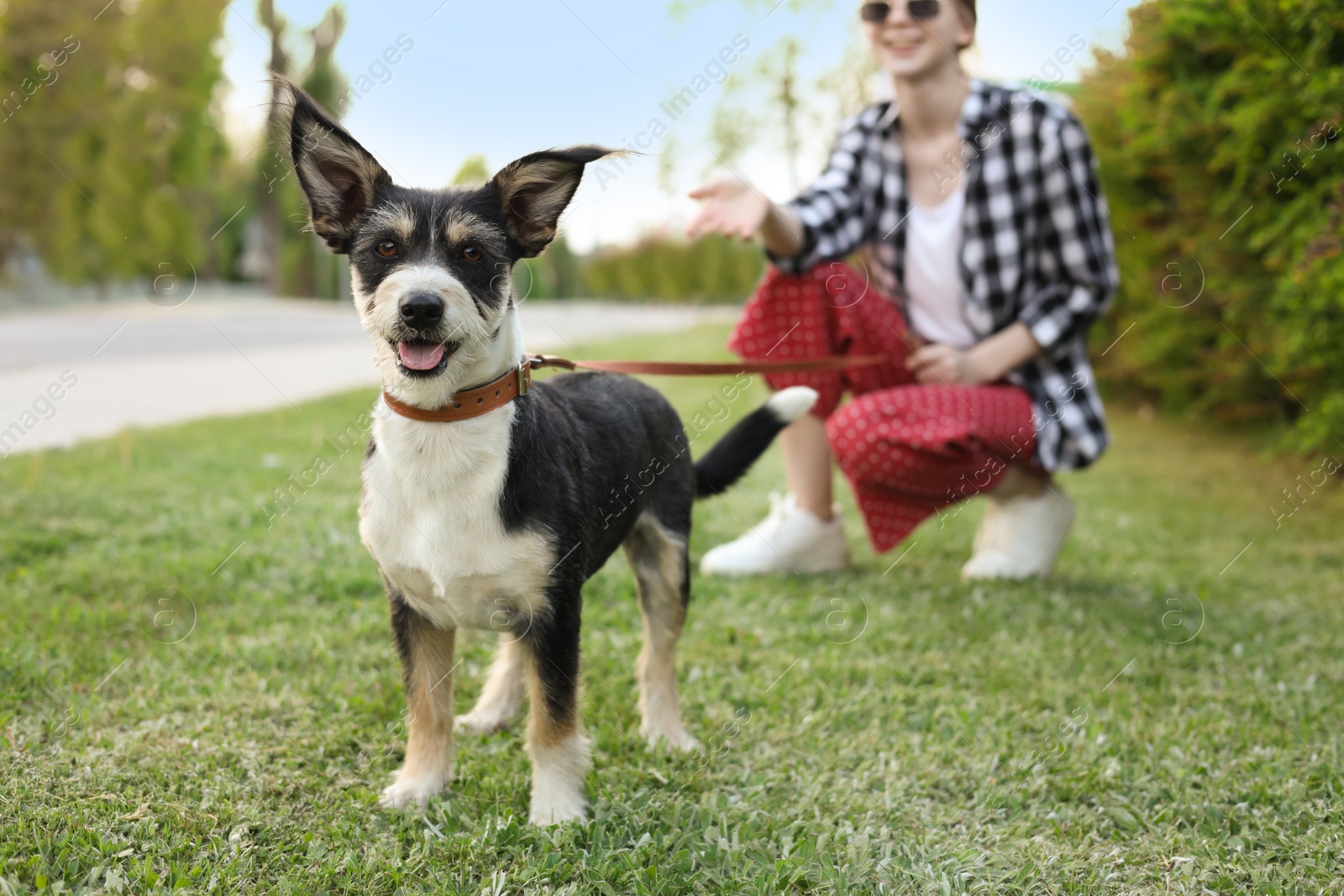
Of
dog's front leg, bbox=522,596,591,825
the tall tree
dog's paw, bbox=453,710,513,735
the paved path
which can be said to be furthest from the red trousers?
the tall tree

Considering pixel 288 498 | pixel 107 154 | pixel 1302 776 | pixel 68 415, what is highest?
pixel 1302 776

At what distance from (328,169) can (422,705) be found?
54.7 inches

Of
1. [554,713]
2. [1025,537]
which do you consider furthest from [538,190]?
[1025,537]

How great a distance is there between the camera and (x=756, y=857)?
226cm

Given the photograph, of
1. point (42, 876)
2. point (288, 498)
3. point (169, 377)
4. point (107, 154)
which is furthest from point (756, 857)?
point (107, 154)

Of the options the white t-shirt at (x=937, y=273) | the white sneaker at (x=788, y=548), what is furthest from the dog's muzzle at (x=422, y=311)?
the white t-shirt at (x=937, y=273)

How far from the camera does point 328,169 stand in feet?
7.81

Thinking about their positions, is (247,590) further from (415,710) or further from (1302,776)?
(1302,776)

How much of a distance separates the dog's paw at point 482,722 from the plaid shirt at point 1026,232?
2.32m

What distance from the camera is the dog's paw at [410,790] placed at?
2.42 m

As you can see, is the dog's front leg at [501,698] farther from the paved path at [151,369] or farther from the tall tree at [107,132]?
the tall tree at [107,132]

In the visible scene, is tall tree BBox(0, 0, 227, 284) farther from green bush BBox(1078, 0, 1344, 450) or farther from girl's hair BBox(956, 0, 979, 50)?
Answer: girl's hair BBox(956, 0, 979, 50)

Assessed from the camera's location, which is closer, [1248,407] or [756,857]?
[756,857]

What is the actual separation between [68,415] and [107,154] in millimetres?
20476
